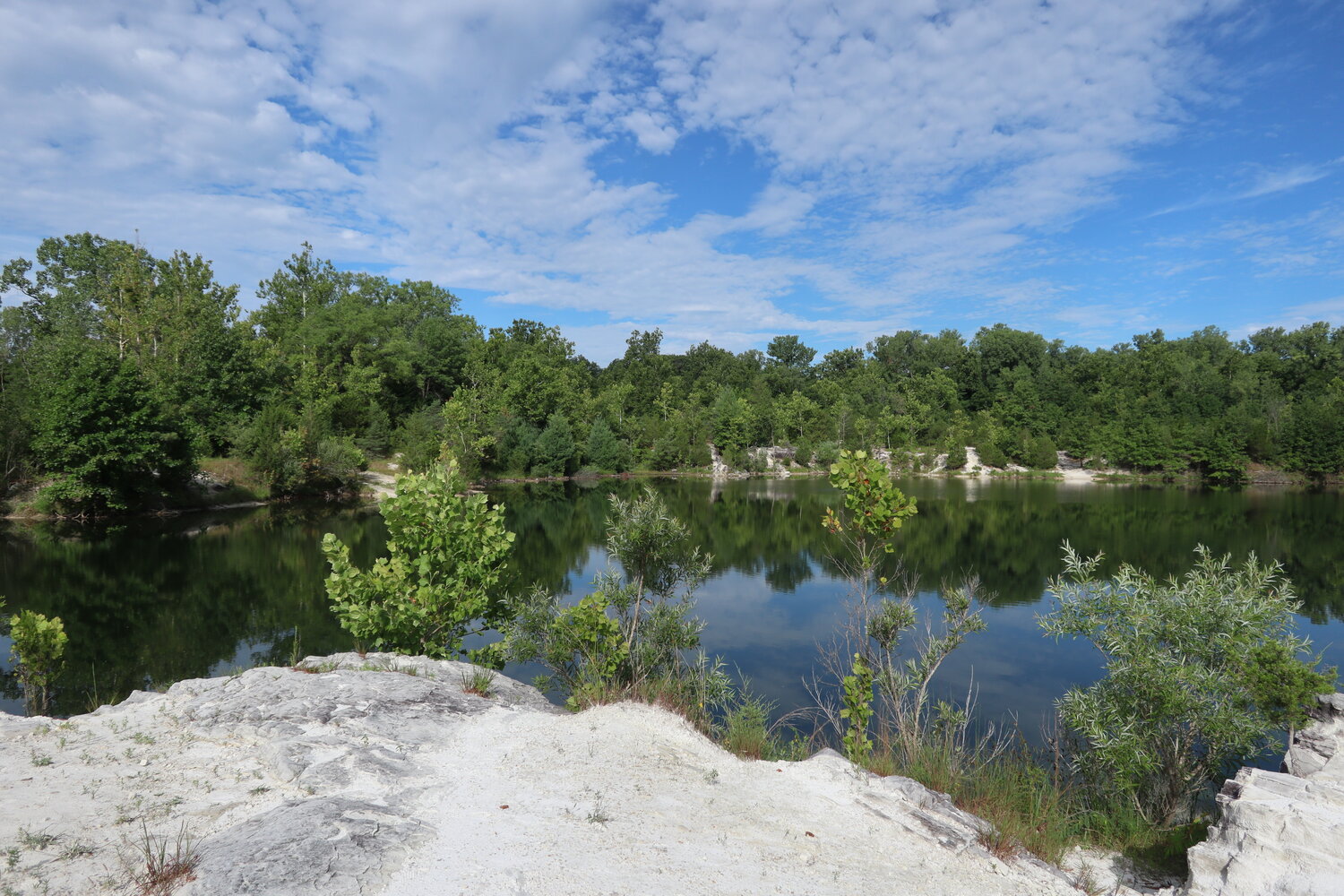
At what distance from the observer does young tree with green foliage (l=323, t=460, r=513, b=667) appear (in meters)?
10.6

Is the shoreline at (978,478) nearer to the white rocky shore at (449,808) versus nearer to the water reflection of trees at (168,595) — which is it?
the water reflection of trees at (168,595)

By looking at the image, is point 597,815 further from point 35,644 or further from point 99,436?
point 99,436

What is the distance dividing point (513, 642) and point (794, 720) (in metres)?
5.20

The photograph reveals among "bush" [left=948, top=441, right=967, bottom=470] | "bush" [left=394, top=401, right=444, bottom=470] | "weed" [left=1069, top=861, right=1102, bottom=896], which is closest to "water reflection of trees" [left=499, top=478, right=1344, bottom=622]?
"bush" [left=394, top=401, right=444, bottom=470]

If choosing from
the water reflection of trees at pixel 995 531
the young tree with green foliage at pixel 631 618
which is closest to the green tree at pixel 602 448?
the water reflection of trees at pixel 995 531

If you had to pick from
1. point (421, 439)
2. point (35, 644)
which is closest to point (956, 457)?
point (421, 439)

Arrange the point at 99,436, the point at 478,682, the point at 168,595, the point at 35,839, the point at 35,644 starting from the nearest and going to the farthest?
the point at 35,839, the point at 478,682, the point at 35,644, the point at 168,595, the point at 99,436

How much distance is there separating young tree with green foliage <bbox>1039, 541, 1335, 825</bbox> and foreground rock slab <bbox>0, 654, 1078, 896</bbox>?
2557 mm

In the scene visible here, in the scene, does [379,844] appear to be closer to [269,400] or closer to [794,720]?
[794,720]

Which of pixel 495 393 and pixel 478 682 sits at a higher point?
pixel 495 393

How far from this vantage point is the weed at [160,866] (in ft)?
13.9

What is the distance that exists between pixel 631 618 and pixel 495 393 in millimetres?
51882

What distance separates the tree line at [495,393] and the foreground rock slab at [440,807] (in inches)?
1205

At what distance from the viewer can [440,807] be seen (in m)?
5.66
